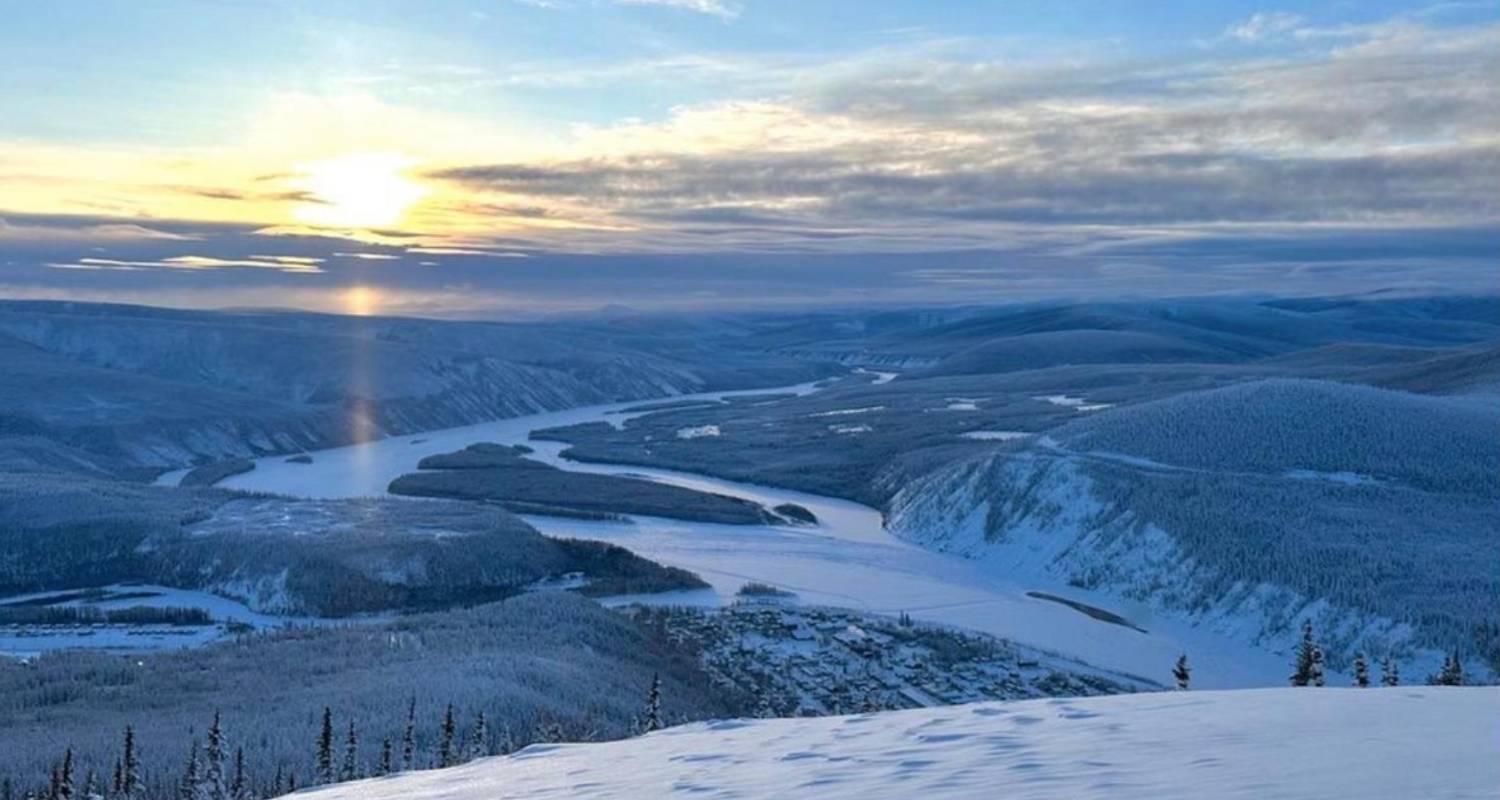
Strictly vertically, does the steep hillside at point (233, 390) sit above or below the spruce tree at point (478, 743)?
below

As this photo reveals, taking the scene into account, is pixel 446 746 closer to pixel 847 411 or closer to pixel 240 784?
pixel 240 784

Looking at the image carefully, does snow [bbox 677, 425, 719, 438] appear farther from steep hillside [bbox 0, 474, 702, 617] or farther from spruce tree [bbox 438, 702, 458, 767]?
spruce tree [bbox 438, 702, 458, 767]

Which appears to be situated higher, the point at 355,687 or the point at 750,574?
the point at 355,687

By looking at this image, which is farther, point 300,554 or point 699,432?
point 699,432

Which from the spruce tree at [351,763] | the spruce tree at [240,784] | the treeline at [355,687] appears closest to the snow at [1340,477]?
the treeline at [355,687]

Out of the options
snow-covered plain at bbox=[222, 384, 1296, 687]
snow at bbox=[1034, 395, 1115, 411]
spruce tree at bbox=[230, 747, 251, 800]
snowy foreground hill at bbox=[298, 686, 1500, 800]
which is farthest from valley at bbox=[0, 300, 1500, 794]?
snow at bbox=[1034, 395, 1115, 411]

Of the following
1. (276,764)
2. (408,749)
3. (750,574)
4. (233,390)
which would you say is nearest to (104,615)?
(750,574)

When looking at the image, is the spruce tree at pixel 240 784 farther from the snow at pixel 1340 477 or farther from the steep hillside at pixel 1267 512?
the snow at pixel 1340 477

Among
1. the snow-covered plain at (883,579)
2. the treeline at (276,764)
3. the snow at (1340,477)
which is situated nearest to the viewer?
the treeline at (276,764)

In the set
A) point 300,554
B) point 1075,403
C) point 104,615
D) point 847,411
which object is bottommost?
point 847,411
